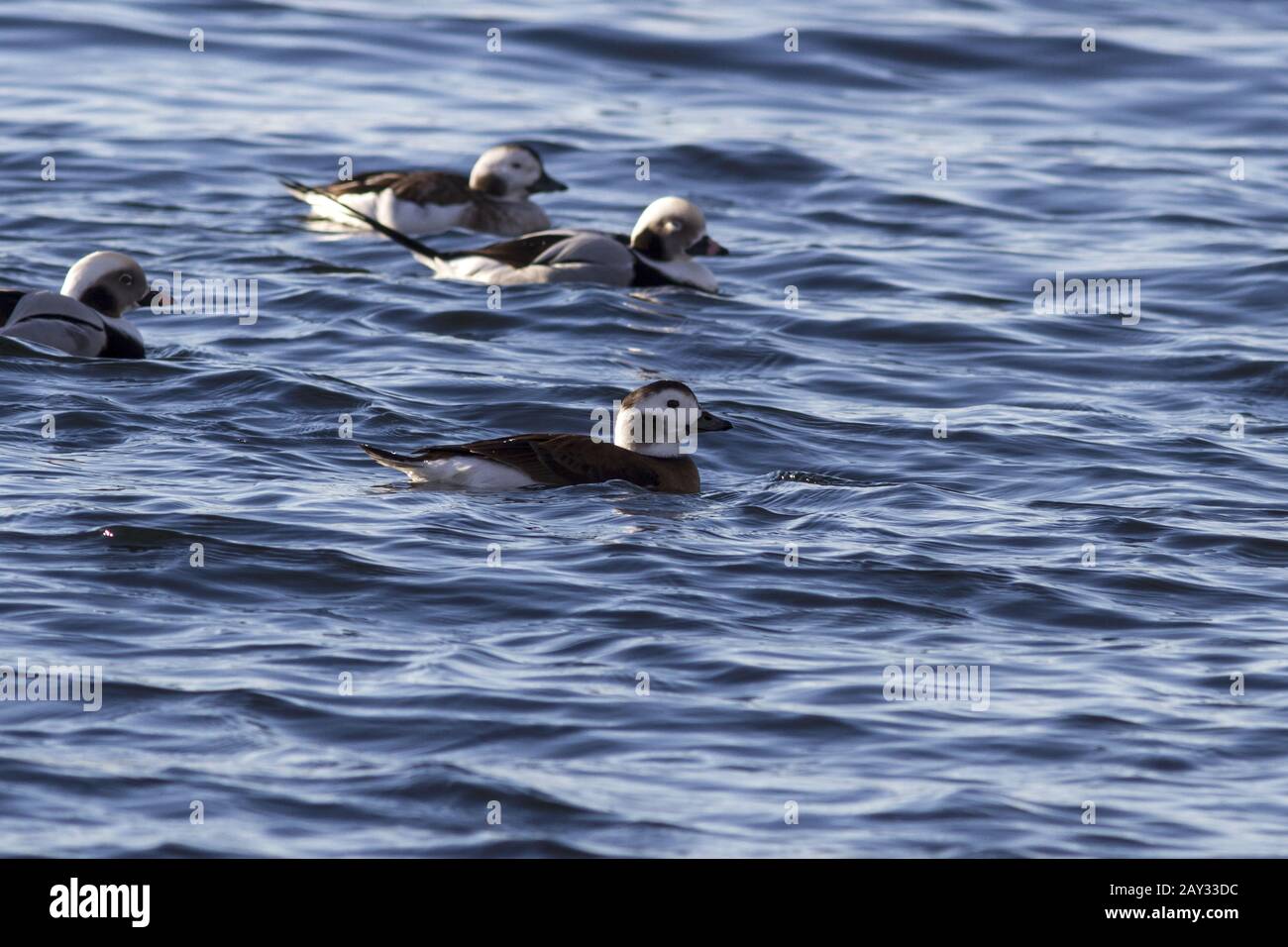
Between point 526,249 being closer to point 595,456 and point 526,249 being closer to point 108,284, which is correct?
point 108,284

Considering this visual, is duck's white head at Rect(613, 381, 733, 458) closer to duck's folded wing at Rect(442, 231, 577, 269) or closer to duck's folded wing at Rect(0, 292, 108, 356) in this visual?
duck's folded wing at Rect(0, 292, 108, 356)

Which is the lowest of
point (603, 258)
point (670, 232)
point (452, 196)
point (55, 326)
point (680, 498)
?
point (680, 498)

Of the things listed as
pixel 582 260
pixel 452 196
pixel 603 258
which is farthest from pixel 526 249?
pixel 452 196

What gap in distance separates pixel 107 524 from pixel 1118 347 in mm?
7227

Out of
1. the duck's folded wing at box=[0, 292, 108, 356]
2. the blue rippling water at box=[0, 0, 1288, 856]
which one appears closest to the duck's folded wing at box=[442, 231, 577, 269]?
the blue rippling water at box=[0, 0, 1288, 856]

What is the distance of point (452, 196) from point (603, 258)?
2.52 meters

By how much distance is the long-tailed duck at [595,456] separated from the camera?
32.1ft

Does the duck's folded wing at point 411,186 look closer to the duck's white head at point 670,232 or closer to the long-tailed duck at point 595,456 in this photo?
the duck's white head at point 670,232

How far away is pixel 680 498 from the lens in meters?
10.0

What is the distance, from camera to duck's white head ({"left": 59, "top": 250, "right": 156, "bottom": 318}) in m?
12.7

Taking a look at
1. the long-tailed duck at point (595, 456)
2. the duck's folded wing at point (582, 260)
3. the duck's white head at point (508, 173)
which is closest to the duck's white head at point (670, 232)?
the duck's folded wing at point (582, 260)

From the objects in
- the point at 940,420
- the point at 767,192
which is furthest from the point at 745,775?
the point at 767,192

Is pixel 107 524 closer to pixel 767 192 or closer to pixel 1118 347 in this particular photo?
pixel 1118 347

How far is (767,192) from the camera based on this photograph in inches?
744
